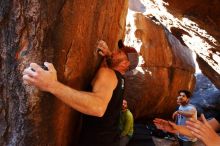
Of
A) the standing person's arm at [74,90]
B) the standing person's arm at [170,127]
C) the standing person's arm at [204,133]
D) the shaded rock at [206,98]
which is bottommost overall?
the shaded rock at [206,98]

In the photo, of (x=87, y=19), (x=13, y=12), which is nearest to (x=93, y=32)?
(x=87, y=19)

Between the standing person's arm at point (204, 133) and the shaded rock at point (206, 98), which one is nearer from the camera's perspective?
the standing person's arm at point (204, 133)

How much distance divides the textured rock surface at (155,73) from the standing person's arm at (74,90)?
6430mm

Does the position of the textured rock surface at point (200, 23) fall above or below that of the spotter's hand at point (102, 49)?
above

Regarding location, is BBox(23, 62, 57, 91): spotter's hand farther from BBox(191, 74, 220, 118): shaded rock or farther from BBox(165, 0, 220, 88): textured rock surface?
BBox(191, 74, 220, 118): shaded rock

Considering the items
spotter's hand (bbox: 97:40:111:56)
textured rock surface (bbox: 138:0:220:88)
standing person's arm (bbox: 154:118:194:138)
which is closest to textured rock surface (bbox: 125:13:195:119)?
textured rock surface (bbox: 138:0:220:88)

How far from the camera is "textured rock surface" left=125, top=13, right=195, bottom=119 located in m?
9.12

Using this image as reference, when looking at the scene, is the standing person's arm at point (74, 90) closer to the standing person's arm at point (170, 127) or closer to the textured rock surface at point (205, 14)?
the standing person's arm at point (170, 127)

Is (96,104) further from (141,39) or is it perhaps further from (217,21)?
(141,39)

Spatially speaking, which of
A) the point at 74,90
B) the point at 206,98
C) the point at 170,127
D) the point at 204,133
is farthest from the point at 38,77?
the point at 206,98

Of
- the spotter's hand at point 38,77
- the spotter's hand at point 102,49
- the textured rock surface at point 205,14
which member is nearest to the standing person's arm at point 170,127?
the spotter's hand at point 102,49

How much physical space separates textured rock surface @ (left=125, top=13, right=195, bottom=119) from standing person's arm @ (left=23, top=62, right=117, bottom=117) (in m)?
6.43

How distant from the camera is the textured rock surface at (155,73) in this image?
359 inches

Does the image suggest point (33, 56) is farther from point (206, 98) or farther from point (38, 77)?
point (206, 98)
